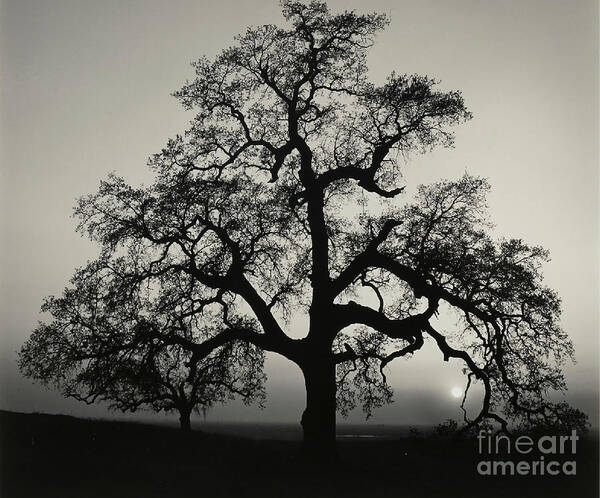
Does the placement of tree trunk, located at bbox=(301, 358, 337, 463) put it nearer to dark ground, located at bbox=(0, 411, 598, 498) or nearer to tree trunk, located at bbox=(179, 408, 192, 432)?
dark ground, located at bbox=(0, 411, 598, 498)

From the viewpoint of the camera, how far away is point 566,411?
20.8 meters

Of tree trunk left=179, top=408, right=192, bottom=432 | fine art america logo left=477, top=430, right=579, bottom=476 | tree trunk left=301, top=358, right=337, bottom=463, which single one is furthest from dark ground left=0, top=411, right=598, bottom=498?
tree trunk left=179, top=408, right=192, bottom=432

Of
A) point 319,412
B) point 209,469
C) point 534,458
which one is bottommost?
point 534,458

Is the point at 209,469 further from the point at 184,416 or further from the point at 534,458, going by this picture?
the point at 184,416

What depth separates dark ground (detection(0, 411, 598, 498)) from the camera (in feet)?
57.3

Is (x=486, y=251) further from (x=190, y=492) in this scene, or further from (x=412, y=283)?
(x=190, y=492)

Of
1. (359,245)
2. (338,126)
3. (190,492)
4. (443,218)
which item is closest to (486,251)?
(443,218)

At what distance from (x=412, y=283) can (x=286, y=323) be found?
4818mm

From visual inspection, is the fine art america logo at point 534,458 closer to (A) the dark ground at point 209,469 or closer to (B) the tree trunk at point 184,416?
(A) the dark ground at point 209,469

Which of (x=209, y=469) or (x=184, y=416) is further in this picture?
(x=184, y=416)

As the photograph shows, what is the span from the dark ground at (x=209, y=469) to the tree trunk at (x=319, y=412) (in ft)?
2.02

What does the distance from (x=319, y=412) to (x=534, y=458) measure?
776 centimetres

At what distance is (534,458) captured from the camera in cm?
2269

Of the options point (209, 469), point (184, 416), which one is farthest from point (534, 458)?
point (184, 416)
